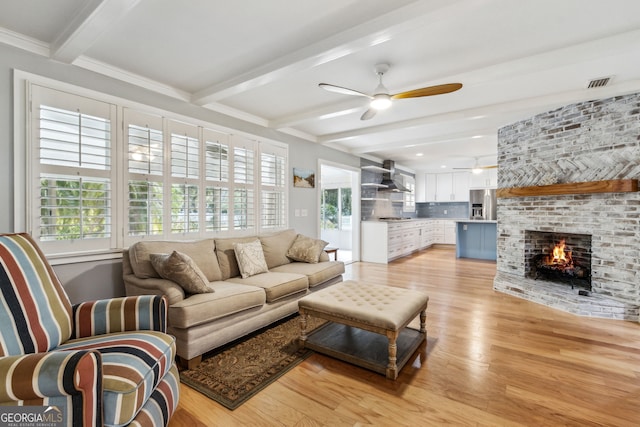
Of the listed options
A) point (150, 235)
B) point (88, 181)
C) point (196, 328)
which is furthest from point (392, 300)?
point (88, 181)

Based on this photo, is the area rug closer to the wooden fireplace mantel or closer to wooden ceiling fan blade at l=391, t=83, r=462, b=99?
wooden ceiling fan blade at l=391, t=83, r=462, b=99

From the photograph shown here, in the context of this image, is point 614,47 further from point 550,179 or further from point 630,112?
point 550,179

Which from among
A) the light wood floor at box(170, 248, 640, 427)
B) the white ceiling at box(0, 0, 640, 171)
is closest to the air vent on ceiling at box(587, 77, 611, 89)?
the white ceiling at box(0, 0, 640, 171)

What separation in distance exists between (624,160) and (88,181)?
5.66 meters

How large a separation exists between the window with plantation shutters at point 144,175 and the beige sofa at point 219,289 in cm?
35

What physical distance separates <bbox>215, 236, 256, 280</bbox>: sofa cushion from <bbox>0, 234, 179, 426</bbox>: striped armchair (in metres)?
1.46

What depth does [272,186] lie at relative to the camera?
465 cm

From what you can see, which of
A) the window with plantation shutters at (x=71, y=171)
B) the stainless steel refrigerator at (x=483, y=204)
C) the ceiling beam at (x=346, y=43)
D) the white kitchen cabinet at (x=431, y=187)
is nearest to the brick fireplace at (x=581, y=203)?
the ceiling beam at (x=346, y=43)

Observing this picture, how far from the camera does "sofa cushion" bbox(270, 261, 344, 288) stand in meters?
3.57

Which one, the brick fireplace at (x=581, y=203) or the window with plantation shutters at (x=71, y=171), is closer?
the window with plantation shutters at (x=71, y=171)

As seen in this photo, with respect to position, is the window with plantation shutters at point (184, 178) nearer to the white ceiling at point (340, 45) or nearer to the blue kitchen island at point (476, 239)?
the white ceiling at point (340, 45)

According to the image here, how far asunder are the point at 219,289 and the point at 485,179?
826 cm

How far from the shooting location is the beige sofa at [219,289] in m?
2.29

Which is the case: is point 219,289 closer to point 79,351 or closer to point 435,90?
point 79,351
